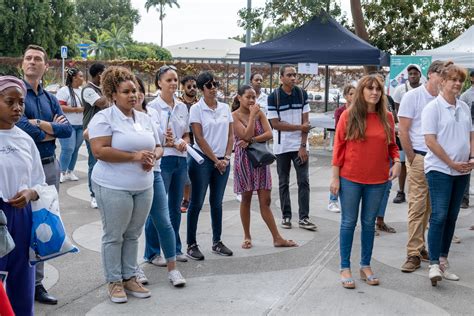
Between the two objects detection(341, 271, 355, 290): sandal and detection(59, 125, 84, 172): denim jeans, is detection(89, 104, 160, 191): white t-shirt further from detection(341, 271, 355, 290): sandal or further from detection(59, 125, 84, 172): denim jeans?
detection(59, 125, 84, 172): denim jeans

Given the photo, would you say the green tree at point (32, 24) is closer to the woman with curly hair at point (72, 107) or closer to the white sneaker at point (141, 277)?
the woman with curly hair at point (72, 107)

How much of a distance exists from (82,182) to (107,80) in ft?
19.5

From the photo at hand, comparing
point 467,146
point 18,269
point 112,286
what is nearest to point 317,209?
point 467,146

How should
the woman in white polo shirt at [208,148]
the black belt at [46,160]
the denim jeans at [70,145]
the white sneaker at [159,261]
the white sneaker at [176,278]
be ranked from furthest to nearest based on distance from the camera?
the denim jeans at [70,145]
the woman in white polo shirt at [208,148]
the white sneaker at [159,261]
the white sneaker at [176,278]
the black belt at [46,160]

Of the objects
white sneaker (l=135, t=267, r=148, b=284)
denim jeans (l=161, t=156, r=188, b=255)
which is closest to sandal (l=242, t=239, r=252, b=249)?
denim jeans (l=161, t=156, r=188, b=255)

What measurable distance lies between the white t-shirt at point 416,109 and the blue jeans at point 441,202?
709mm

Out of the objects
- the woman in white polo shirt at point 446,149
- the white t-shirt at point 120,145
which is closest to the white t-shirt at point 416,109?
the woman in white polo shirt at point 446,149

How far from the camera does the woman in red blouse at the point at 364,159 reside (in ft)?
19.0

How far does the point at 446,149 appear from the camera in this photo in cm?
588

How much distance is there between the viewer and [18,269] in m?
4.17

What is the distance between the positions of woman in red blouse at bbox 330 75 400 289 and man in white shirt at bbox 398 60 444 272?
2.15 feet

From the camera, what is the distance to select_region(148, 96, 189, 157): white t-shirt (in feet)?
20.6

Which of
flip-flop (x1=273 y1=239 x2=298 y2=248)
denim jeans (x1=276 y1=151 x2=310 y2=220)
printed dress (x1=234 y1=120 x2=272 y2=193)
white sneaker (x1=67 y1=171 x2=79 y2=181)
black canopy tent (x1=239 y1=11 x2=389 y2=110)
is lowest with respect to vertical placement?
white sneaker (x1=67 y1=171 x2=79 y2=181)

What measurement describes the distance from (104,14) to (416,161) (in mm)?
104627
